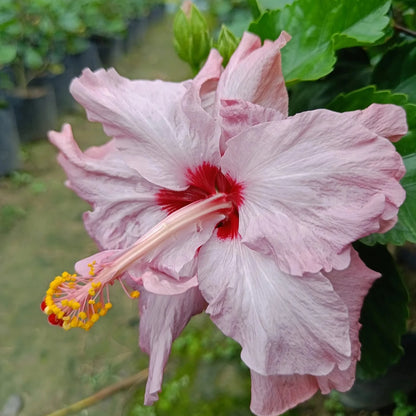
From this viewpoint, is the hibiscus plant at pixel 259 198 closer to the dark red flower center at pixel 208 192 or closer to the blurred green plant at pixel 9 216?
the dark red flower center at pixel 208 192

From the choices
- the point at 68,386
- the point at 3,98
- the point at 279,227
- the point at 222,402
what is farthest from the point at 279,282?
the point at 3,98

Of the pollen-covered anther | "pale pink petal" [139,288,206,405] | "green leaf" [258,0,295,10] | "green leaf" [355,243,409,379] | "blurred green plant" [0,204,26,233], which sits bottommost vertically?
"blurred green plant" [0,204,26,233]

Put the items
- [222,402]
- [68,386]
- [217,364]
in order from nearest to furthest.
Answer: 1. [222,402]
2. [217,364]
3. [68,386]

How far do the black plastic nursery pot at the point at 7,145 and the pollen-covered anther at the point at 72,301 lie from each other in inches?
99.7

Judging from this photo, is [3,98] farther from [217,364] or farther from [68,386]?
[217,364]

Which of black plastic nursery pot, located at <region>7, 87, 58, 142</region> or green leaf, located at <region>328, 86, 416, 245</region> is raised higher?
green leaf, located at <region>328, 86, 416, 245</region>

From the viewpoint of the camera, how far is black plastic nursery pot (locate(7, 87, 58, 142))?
10.8 feet

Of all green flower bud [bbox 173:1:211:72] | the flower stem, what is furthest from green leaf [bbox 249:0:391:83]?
the flower stem

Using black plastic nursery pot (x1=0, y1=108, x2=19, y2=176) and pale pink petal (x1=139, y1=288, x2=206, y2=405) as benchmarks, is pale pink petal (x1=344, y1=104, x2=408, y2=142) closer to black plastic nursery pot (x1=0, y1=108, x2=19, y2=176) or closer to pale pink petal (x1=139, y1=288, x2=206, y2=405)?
pale pink petal (x1=139, y1=288, x2=206, y2=405)

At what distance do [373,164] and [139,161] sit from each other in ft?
0.92

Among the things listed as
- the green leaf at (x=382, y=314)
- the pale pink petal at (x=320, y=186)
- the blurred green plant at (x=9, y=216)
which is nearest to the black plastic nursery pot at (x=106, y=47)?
the blurred green plant at (x=9, y=216)

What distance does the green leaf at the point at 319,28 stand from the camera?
618 millimetres

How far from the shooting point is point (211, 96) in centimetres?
62

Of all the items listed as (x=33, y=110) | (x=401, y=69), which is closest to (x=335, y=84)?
(x=401, y=69)
